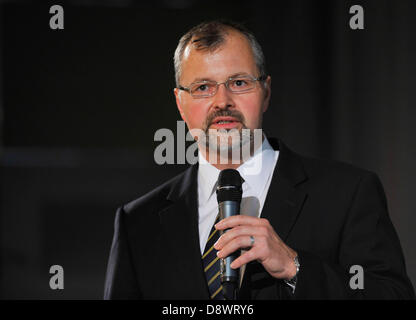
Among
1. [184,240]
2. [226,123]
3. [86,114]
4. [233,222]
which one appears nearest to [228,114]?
[226,123]

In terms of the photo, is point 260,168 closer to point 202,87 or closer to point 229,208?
point 202,87

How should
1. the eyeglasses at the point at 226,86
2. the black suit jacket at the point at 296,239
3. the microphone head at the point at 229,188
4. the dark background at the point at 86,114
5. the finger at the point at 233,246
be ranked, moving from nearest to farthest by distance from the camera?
the finger at the point at 233,246
the microphone head at the point at 229,188
the black suit jacket at the point at 296,239
the eyeglasses at the point at 226,86
the dark background at the point at 86,114

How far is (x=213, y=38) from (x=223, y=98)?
0.20 meters

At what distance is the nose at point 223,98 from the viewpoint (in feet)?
5.43

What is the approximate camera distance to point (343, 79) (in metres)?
3.42

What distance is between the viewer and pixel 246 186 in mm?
1732

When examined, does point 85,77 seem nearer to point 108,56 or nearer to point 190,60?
point 108,56

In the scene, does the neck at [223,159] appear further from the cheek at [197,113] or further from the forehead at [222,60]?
the forehead at [222,60]

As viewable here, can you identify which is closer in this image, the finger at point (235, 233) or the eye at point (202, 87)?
the finger at point (235, 233)

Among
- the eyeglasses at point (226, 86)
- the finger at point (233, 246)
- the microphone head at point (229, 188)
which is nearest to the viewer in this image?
the finger at point (233, 246)

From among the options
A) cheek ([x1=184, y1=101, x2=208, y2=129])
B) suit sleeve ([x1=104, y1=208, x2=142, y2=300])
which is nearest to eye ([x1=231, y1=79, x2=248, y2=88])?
cheek ([x1=184, y1=101, x2=208, y2=129])

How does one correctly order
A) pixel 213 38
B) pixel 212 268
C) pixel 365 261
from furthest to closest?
pixel 213 38 < pixel 212 268 < pixel 365 261

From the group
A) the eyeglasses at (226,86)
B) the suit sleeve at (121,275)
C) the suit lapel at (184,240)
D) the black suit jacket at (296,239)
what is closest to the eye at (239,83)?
the eyeglasses at (226,86)

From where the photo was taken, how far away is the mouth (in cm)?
165
